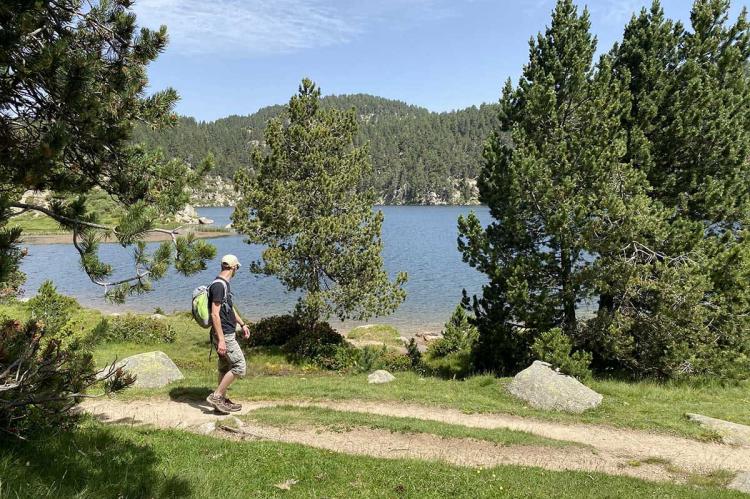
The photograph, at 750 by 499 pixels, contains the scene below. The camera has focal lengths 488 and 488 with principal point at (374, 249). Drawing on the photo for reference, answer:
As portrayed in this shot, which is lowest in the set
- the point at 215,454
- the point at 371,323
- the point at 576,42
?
the point at 371,323

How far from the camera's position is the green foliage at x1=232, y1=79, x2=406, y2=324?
834 inches

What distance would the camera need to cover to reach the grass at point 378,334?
30.9m

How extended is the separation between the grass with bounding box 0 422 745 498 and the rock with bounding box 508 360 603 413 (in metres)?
5.29

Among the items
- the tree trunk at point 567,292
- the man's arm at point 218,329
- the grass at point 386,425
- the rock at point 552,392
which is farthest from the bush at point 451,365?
the man's arm at point 218,329

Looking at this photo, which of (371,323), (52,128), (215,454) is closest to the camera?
(52,128)

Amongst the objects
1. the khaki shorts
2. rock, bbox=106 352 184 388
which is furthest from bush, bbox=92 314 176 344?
the khaki shorts

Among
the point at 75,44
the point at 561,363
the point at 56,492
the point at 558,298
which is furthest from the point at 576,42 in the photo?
the point at 56,492

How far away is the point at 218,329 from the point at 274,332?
15.7 m

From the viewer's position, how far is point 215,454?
26.8 ft

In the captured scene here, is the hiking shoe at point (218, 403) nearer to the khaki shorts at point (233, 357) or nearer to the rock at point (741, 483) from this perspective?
the khaki shorts at point (233, 357)

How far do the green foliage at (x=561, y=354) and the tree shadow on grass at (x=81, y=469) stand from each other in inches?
520

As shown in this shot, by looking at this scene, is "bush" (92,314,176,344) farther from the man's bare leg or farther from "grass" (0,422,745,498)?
"grass" (0,422,745,498)

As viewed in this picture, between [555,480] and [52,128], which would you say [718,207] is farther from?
[52,128]

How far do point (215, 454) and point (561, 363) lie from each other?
12.3m
